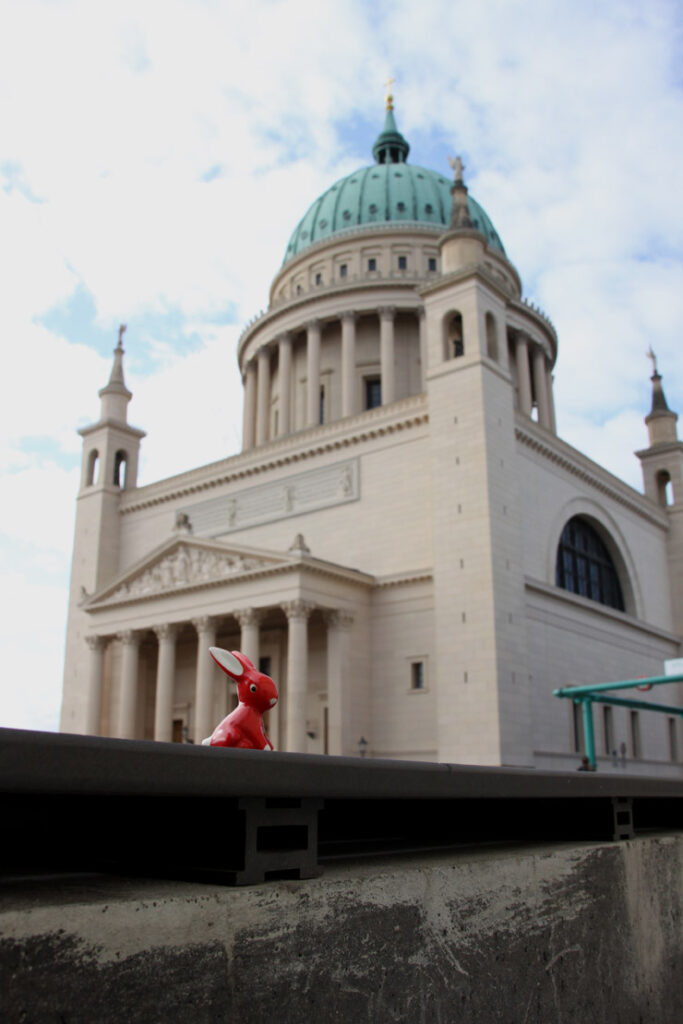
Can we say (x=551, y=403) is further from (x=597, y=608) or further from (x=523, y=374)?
(x=597, y=608)

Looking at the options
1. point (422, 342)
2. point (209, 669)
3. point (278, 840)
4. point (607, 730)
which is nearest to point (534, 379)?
point (422, 342)

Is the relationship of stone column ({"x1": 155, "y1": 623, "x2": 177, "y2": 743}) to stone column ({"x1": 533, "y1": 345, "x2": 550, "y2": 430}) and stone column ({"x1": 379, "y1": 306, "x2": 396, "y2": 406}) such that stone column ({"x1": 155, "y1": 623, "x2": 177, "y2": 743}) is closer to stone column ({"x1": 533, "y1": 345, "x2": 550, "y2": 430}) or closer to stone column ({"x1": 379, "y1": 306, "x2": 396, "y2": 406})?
stone column ({"x1": 379, "y1": 306, "x2": 396, "y2": 406})

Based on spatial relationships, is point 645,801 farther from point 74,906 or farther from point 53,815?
point 74,906

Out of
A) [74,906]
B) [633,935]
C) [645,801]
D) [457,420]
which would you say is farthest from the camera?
[457,420]

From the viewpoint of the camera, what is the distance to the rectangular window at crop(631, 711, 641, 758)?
129 ft

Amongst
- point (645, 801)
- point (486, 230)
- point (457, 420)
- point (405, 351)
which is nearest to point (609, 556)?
point (457, 420)

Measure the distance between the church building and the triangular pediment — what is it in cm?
10

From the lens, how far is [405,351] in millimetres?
53531

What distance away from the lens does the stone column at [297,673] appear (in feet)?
102

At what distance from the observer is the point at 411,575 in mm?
33562

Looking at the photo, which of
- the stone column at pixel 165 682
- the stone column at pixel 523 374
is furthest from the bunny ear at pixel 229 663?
the stone column at pixel 523 374

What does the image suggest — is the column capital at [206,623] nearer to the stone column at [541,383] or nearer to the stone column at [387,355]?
the stone column at [387,355]

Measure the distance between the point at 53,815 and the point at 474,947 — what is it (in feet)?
6.76

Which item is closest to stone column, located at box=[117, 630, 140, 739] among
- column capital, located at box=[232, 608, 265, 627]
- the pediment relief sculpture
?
the pediment relief sculpture
